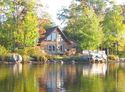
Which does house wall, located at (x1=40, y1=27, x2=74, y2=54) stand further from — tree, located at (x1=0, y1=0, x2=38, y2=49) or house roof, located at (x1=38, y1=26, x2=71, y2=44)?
tree, located at (x1=0, y1=0, x2=38, y2=49)

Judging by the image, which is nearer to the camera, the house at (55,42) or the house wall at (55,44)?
the house at (55,42)

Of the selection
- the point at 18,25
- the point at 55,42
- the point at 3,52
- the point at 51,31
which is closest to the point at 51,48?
the point at 55,42

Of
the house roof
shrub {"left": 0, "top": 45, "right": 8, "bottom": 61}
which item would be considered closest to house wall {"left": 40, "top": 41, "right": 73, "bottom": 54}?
the house roof

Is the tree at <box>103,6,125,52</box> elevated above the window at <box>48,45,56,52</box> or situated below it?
above

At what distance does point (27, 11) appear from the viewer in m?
76.7

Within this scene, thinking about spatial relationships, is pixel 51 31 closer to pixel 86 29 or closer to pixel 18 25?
pixel 86 29

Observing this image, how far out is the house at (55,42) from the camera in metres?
86.4

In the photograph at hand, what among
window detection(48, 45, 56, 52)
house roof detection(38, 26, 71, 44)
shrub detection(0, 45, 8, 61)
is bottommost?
shrub detection(0, 45, 8, 61)

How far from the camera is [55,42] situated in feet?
288

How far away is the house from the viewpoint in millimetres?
86375

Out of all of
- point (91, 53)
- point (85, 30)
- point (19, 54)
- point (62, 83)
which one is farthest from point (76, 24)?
point (62, 83)

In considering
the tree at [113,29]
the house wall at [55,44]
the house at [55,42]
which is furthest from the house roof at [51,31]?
the tree at [113,29]

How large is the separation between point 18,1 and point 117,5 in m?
24.6

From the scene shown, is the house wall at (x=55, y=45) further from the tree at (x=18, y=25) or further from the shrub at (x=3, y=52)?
the shrub at (x=3, y=52)
